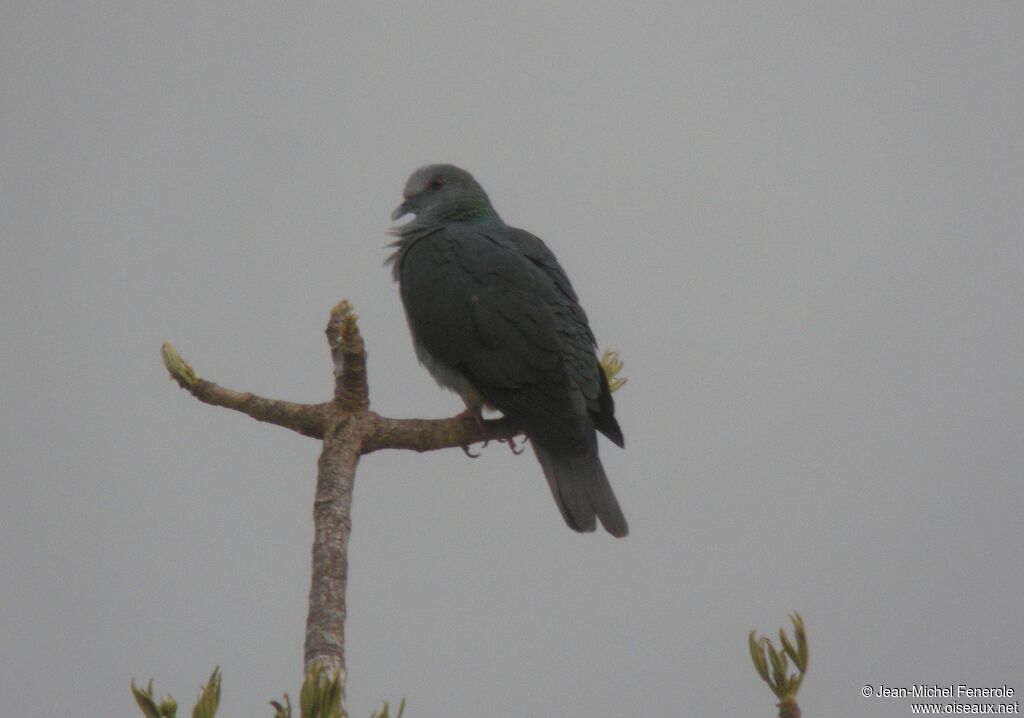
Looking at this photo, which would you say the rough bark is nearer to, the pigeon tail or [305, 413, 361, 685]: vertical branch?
[305, 413, 361, 685]: vertical branch

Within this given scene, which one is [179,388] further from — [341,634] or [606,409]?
[606,409]

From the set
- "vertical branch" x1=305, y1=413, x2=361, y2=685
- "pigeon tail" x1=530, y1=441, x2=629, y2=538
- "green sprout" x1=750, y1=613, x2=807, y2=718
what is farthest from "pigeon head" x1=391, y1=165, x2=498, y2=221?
"green sprout" x1=750, y1=613, x2=807, y2=718

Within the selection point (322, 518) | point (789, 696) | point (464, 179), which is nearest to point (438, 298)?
point (464, 179)

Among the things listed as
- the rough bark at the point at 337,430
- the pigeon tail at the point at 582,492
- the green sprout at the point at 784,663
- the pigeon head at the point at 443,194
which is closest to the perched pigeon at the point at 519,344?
the pigeon tail at the point at 582,492

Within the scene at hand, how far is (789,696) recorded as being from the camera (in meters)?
2.08

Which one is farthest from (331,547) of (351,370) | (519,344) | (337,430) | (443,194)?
(443,194)

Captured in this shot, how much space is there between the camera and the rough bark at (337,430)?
102 inches

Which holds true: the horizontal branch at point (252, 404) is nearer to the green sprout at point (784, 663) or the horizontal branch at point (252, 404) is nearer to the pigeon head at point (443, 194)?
the green sprout at point (784, 663)

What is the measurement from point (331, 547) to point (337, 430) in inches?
20.3

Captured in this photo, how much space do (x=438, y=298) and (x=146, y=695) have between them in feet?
11.0

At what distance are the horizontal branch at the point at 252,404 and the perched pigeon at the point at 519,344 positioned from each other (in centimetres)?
157

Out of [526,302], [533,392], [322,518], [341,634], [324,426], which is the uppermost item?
[526,302]

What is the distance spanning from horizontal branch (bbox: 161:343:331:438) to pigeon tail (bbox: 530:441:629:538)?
155cm

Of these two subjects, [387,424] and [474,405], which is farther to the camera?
[474,405]
